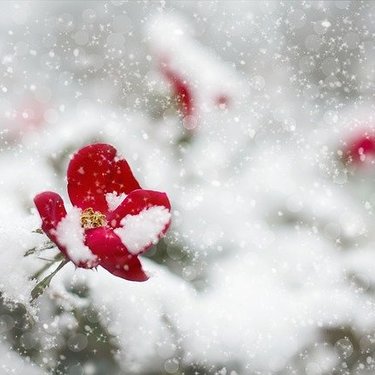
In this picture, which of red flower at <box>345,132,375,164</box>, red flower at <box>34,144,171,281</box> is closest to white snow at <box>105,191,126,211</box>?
red flower at <box>34,144,171,281</box>

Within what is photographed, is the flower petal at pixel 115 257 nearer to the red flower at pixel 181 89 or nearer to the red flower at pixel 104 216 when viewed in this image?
the red flower at pixel 104 216

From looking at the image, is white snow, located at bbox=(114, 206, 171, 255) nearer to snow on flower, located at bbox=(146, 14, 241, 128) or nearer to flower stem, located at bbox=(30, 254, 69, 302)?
flower stem, located at bbox=(30, 254, 69, 302)

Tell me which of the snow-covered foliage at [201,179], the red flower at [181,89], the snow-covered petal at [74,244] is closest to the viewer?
the snow-covered petal at [74,244]

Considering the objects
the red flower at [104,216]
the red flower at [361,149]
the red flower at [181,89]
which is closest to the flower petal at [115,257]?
the red flower at [104,216]

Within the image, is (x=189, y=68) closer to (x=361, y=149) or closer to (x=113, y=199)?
(x=361, y=149)

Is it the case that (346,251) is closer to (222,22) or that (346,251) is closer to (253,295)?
(253,295)

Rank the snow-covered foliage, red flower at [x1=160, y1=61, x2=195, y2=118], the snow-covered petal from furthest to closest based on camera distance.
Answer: red flower at [x1=160, y1=61, x2=195, y2=118]
the snow-covered foliage
the snow-covered petal

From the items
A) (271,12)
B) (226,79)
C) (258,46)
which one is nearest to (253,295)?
(226,79)
